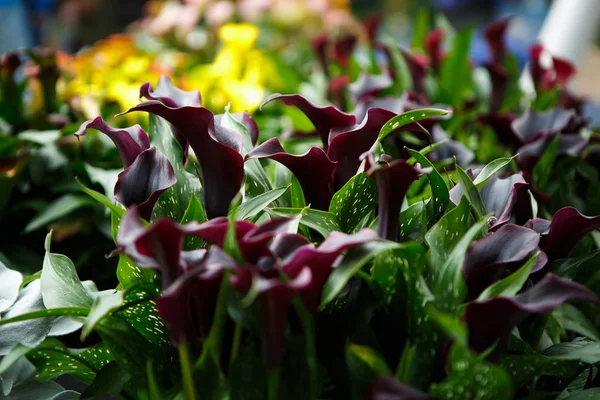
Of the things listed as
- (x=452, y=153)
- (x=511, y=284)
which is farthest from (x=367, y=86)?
(x=511, y=284)

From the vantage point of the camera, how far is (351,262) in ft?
1.40

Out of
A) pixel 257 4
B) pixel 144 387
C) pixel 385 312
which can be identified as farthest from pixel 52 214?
pixel 257 4

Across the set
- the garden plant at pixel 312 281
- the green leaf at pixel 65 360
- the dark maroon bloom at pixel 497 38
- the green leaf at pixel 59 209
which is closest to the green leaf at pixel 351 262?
the garden plant at pixel 312 281

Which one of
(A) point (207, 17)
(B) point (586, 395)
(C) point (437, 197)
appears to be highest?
(C) point (437, 197)

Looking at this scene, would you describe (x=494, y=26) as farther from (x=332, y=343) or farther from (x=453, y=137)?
(x=332, y=343)

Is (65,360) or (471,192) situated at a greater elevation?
(471,192)

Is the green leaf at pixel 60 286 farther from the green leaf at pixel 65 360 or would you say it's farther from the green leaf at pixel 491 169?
the green leaf at pixel 491 169

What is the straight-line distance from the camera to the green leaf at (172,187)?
575mm

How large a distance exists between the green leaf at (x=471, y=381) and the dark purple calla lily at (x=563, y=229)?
17cm

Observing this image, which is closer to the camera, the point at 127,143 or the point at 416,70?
the point at 127,143

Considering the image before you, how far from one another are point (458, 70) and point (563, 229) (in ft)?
2.70

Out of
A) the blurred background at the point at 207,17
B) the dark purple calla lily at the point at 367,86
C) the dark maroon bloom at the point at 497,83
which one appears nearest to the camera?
the dark purple calla lily at the point at 367,86

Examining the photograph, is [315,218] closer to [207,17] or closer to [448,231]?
[448,231]

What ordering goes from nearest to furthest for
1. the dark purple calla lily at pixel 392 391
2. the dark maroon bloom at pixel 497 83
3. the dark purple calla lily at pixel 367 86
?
the dark purple calla lily at pixel 392 391 < the dark purple calla lily at pixel 367 86 < the dark maroon bloom at pixel 497 83
